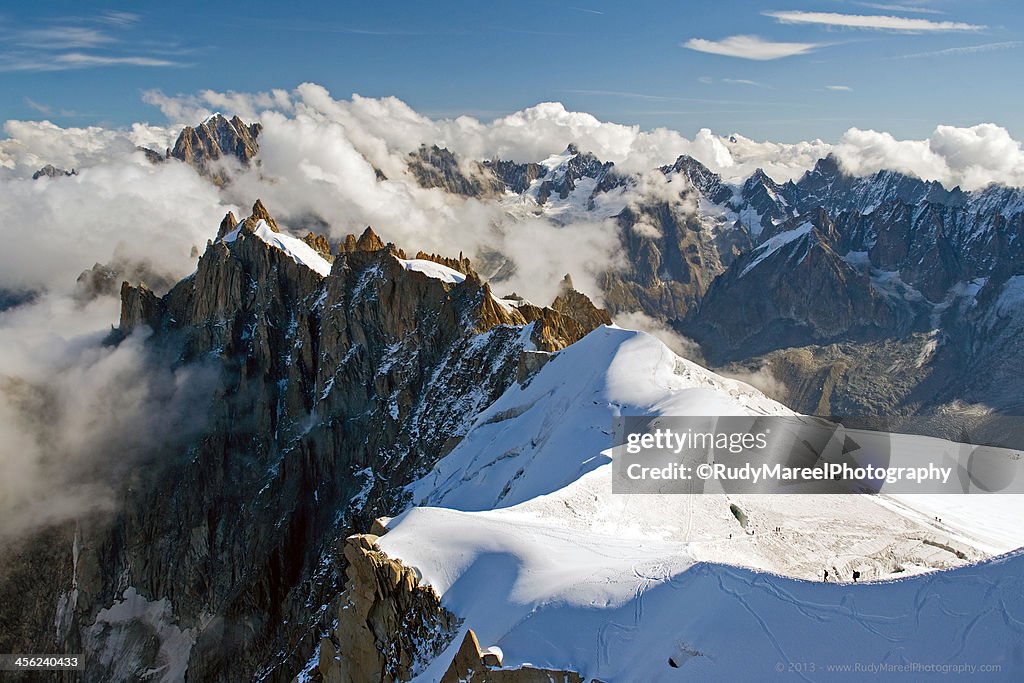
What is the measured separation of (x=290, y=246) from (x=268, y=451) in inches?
1840

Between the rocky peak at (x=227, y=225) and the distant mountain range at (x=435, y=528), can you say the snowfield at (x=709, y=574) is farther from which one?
the rocky peak at (x=227, y=225)

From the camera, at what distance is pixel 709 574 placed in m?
35.2

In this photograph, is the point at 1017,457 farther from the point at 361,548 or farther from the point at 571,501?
the point at 361,548

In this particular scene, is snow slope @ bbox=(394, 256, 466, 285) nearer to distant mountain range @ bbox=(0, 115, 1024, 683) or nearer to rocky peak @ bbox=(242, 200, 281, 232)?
distant mountain range @ bbox=(0, 115, 1024, 683)

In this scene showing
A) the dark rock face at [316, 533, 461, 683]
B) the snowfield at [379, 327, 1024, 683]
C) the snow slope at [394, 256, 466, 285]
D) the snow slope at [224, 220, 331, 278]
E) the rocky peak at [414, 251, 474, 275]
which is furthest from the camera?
the snow slope at [224, 220, 331, 278]

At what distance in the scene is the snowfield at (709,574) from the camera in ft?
96.8

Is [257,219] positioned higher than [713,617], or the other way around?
[713,617]

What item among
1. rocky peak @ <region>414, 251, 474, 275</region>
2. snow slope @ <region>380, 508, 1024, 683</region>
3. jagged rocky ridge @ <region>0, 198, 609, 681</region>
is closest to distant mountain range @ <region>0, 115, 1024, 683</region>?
snow slope @ <region>380, 508, 1024, 683</region>

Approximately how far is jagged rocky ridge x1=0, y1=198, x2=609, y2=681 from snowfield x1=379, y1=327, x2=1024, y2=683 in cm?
6087

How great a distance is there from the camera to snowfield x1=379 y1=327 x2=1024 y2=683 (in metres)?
29.5

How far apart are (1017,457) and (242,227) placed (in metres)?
149

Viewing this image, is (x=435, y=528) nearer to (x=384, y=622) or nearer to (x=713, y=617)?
(x=384, y=622)

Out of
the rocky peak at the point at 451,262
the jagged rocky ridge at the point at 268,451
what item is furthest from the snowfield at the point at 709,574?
the rocky peak at the point at 451,262

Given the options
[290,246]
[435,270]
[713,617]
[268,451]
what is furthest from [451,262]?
[713,617]
